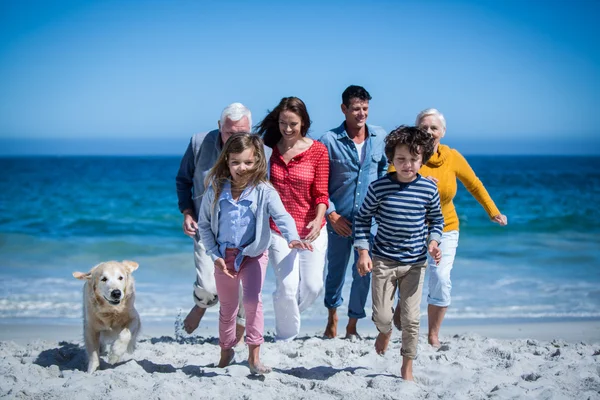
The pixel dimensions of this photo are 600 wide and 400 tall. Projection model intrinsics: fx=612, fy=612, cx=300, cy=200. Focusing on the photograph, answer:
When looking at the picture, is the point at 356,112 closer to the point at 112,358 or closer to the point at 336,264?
the point at 336,264

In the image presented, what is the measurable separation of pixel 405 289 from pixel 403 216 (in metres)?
0.47

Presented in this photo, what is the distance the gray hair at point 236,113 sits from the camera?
426cm

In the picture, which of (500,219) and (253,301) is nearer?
(253,301)

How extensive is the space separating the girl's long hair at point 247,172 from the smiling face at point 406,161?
2.82ft

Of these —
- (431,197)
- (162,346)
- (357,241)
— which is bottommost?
(162,346)

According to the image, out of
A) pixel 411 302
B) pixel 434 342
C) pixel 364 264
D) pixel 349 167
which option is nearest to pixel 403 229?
pixel 364 264

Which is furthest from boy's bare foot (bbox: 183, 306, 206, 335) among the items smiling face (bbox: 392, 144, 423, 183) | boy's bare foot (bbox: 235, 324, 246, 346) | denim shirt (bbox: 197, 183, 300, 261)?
smiling face (bbox: 392, 144, 423, 183)

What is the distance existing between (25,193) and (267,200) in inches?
947

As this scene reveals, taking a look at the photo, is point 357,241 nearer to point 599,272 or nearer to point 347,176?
point 347,176

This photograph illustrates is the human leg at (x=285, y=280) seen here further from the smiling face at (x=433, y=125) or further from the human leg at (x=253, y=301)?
the smiling face at (x=433, y=125)

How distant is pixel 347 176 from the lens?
4816 mm

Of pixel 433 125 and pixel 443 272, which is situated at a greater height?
pixel 433 125

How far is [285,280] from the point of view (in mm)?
4500

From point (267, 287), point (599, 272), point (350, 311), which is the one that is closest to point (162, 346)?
point (350, 311)
